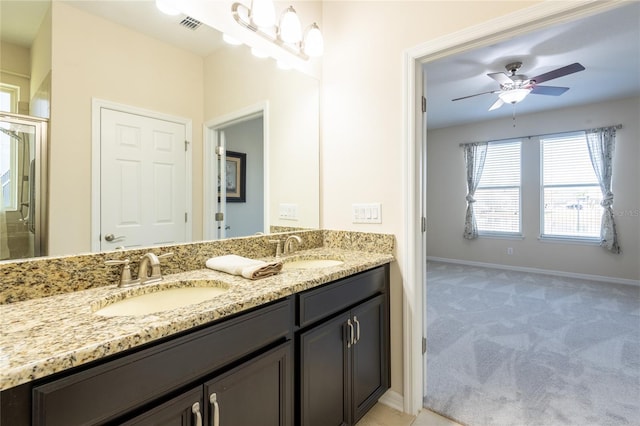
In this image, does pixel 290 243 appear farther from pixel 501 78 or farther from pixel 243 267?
pixel 501 78

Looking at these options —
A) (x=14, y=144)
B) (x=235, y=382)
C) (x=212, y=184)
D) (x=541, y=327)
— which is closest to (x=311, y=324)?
(x=235, y=382)

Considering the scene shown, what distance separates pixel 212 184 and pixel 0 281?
0.87 m

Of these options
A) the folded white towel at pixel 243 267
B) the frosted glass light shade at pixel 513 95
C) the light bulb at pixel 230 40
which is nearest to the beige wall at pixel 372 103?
the light bulb at pixel 230 40

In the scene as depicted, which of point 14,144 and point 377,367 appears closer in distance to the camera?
point 14,144

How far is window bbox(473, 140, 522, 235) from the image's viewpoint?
5.31 metres

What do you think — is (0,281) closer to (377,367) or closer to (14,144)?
(14,144)

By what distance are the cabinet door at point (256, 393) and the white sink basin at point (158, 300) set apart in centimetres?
32

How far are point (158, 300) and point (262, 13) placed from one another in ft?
4.86

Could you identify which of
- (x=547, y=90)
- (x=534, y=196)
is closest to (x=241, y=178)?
(x=547, y=90)

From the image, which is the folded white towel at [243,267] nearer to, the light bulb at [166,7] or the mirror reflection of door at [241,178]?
the mirror reflection of door at [241,178]

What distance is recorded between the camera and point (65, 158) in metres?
1.15

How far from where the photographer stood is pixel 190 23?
1.48 m

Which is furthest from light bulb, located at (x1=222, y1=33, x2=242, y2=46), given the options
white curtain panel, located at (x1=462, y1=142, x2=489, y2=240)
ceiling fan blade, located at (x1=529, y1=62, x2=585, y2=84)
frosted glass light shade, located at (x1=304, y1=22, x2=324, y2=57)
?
white curtain panel, located at (x1=462, y1=142, x2=489, y2=240)

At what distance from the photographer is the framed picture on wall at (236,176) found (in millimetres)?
1755
